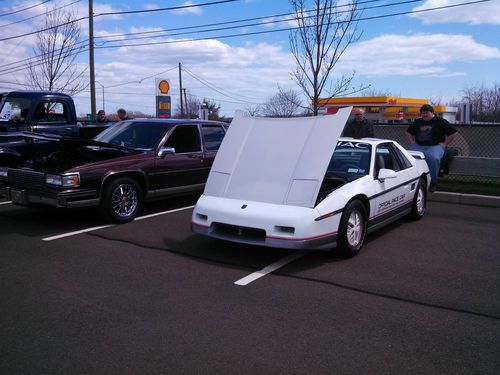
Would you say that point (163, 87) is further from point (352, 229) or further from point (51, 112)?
point (352, 229)

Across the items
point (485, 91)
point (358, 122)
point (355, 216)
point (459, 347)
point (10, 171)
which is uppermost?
point (485, 91)

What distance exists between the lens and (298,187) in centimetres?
533

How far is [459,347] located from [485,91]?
35.1 meters

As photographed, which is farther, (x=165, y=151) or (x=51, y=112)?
(x=51, y=112)

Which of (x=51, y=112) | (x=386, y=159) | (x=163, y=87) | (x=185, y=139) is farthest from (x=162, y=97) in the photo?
(x=386, y=159)

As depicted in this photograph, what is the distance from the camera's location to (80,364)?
3.09 meters

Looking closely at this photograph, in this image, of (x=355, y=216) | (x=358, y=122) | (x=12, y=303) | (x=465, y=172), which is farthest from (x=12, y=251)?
(x=465, y=172)

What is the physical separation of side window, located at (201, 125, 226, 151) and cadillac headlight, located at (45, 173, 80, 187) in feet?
8.88

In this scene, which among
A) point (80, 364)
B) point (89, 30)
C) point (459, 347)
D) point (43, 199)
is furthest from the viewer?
point (89, 30)

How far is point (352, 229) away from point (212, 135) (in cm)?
417

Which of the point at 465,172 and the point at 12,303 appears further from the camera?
the point at 465,172

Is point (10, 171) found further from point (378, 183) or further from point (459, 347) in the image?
point (459, 347)

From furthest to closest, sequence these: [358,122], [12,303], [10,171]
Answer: [358,122] < [10,171] < [12,303]

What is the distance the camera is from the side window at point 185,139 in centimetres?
813
